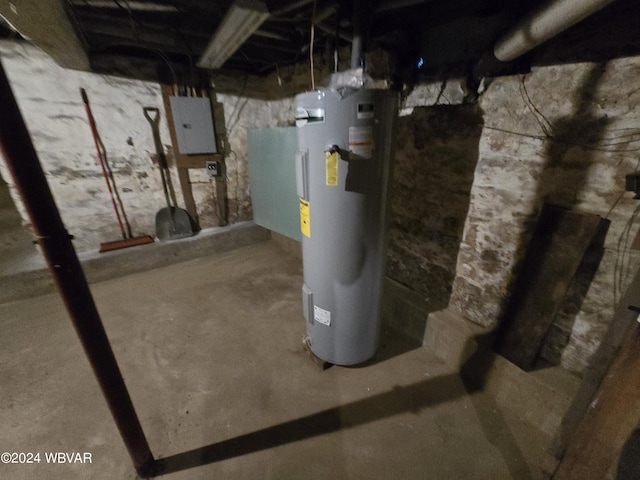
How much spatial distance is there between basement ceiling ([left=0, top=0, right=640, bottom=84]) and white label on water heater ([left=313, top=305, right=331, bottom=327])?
149 cm

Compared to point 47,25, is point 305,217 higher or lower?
lower

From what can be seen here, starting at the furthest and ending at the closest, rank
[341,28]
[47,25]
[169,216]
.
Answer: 1. [169,216]
2. [341,28]
3. [47,25]

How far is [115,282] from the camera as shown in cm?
265

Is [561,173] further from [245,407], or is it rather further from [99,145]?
[99,145]

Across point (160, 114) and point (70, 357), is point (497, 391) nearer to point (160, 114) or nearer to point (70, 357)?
point (70, 357)

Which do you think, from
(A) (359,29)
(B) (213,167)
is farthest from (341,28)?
(B) (213,167)

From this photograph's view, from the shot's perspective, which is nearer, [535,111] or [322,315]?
[535,111]

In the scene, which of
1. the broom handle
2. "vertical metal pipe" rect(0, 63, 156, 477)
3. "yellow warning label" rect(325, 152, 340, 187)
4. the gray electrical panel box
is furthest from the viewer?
the gray electrical panel box

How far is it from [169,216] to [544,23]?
329 centimetres

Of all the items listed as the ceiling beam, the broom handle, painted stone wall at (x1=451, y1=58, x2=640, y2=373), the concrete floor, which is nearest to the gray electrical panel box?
the broom handle

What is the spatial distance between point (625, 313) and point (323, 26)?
2.10 m

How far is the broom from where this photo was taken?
2.45 m

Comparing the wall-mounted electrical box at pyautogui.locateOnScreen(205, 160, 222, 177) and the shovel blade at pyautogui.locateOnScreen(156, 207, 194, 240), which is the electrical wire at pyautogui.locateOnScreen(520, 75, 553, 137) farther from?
the shovel blade at pyautogui.locateOnScreen(156, 207, 194, 240)

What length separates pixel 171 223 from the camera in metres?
3.00
